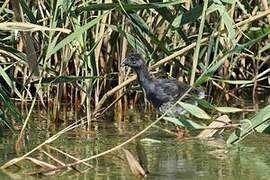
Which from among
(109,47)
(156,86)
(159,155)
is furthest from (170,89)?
(159,155)

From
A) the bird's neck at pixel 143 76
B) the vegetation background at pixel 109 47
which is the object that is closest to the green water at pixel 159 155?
the vegetation background at pixel 109 47

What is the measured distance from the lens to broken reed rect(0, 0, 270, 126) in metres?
4.90

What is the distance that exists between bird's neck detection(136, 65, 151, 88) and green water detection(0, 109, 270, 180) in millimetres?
339

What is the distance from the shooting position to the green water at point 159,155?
4379mm

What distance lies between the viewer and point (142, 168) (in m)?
4.24

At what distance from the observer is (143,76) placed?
6297 mm

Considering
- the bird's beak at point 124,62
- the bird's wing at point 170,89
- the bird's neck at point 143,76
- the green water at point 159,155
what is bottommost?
the green water at point 159,155

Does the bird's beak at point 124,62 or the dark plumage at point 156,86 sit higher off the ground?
the bird's beak at point 124,62

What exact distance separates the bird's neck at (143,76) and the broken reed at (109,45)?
125 millimetres

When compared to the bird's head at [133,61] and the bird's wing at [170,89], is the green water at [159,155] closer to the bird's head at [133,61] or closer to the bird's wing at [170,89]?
the bird's wing at [170,89]

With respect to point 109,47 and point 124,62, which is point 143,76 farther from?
point 109,47

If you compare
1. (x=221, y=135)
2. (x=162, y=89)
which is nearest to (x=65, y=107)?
(x=162, y=89)

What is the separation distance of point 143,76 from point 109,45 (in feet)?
1.86

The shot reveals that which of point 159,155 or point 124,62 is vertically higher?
point 124,62
